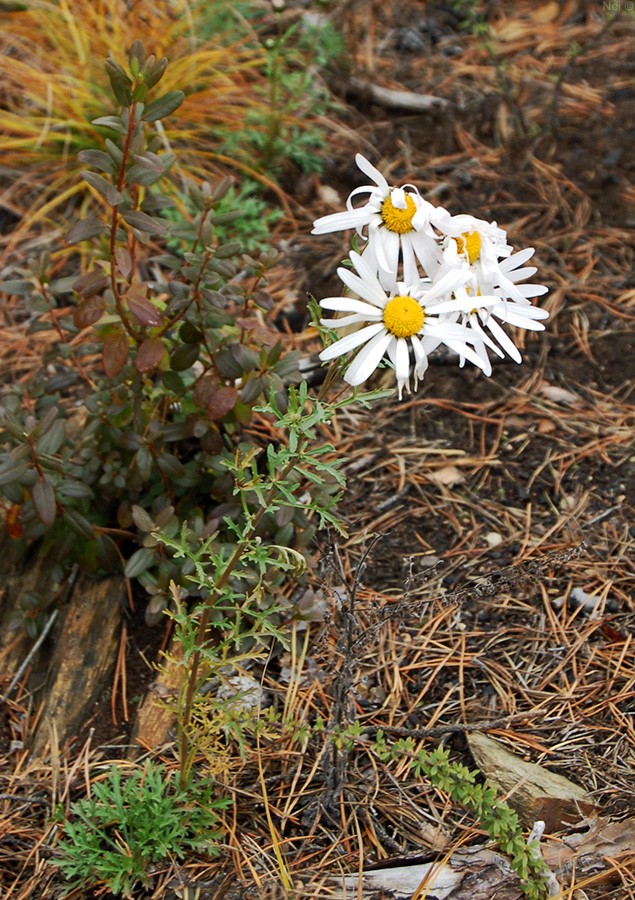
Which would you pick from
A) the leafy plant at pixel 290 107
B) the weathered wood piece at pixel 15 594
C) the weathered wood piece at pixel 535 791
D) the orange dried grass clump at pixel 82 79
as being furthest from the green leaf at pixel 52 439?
the leafy plant at pixel 290 107

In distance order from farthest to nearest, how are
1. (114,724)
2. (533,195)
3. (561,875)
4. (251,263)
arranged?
1. (533,195)
2. (114,724)
3. (251,263)
4. (561,875)

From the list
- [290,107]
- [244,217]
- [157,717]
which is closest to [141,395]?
[157,717]

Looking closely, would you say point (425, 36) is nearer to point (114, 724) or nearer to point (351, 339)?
point (351, 339)

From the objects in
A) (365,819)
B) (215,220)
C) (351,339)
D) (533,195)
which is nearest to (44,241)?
(215,220)

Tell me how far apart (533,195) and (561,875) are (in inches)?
101

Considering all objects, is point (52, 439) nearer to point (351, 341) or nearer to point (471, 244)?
point (351, 341)

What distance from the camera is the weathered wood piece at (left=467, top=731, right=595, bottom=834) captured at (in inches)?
67.9

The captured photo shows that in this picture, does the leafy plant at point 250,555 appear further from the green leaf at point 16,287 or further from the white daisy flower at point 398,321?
the green leaf at point 16,287

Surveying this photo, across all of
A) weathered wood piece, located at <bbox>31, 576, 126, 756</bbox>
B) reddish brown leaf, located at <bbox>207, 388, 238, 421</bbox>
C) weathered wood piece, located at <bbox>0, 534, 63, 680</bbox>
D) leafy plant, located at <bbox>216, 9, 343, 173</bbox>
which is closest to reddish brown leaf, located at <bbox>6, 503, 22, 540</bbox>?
weathered wood piece, located at <bbox>0, 534, 63, 680</bbox>

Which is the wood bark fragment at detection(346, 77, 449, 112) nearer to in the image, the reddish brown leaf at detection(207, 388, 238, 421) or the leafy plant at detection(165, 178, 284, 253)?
the leafy plant at detection(165, 178, 284, 253)

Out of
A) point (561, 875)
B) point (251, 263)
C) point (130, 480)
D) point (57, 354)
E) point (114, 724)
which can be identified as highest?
point (251, 263)

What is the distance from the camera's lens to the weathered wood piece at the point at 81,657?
2051mm

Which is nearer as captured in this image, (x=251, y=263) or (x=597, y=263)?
(x=251, y=263)

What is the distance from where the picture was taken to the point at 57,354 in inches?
85.7
